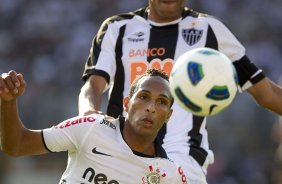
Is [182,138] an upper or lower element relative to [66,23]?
upper

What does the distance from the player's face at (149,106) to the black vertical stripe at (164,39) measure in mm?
1243

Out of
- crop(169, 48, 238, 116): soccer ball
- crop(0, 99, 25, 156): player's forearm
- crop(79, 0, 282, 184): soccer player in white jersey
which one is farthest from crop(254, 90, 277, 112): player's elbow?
crop(0, 99, 25, 156): player's forearm

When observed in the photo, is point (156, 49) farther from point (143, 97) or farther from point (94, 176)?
point (94, 176)

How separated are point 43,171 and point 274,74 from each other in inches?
204

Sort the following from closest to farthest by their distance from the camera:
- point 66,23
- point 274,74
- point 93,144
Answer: point 93,144
point 274,74
point 66,23

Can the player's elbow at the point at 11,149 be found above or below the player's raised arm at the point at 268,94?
above

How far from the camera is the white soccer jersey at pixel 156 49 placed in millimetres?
7977

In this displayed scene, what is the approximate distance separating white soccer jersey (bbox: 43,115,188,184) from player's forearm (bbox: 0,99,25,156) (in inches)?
10.5

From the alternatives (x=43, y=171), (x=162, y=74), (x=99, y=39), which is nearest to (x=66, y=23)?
(x=43, y=171)

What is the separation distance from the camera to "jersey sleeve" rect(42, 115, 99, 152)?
659cm

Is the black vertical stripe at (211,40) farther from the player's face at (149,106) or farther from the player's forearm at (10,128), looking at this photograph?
the player's forearm at (10,128)

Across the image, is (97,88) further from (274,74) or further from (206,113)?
(274,74)

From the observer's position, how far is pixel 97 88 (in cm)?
792

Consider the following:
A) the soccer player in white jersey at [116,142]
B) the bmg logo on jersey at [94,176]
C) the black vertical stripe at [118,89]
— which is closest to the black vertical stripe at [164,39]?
the black vertical stripe at [118,89]
